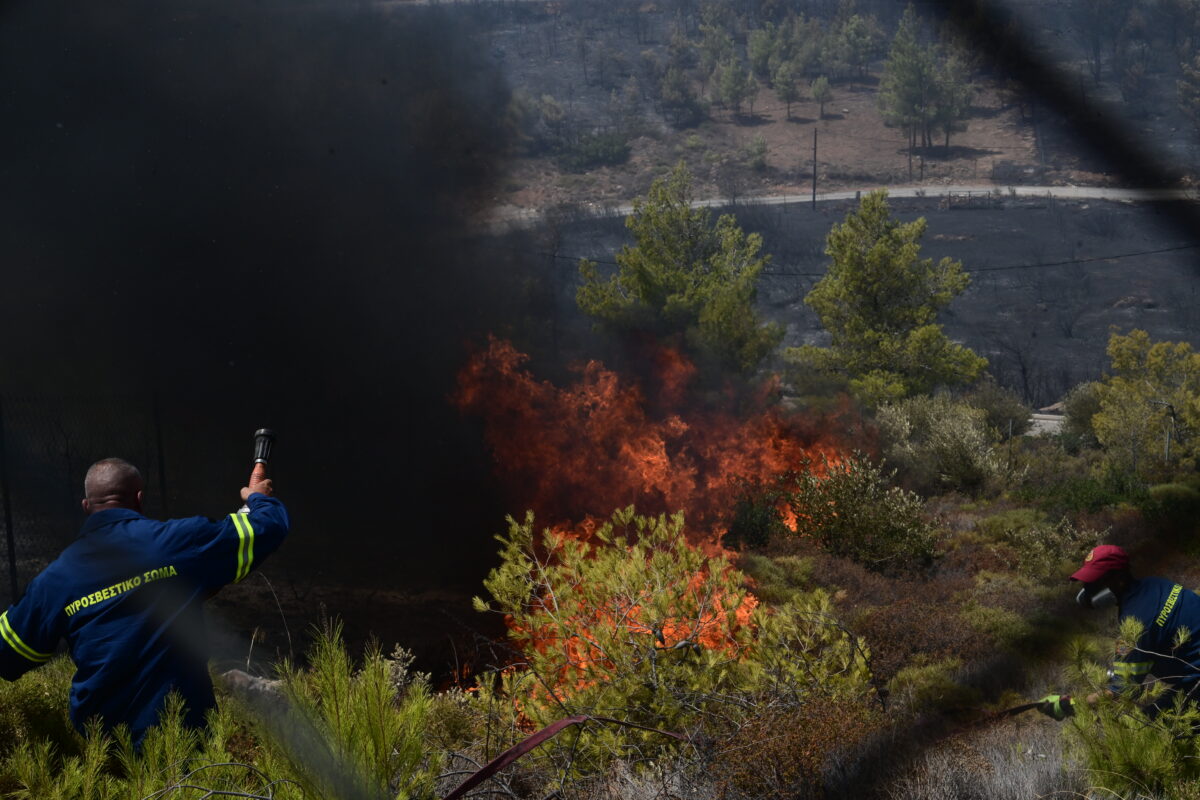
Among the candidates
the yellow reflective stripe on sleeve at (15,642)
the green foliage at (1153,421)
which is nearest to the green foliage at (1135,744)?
the yellow reflective stripe on sleeve at (15,642)

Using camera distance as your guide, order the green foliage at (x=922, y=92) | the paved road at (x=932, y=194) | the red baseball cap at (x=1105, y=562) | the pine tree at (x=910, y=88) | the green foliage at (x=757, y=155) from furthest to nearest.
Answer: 1. the green foliage at (x=757, y=155)
2. the green foliage at (x=922, y=92)
3. the pine tree at (x=910, y=88)
4. the paved road at (x=932, y=194)
5. the red baseball cap at (x=1105, y=562)

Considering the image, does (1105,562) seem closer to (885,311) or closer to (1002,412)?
(885,311)

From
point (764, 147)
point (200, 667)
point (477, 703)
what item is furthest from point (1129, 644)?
point (764, 147)

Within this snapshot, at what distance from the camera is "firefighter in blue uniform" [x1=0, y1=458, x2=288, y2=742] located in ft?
11.8

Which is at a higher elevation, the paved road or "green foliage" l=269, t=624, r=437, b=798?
"green foliage" l=269, t=624, r=437, b=798

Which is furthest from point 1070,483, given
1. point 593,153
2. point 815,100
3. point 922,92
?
point 815,100

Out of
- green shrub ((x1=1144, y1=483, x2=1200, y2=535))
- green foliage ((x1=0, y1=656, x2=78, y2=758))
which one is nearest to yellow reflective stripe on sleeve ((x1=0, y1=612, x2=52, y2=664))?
green foliage ((x1=0, y1=656, x2=78, y2=758))

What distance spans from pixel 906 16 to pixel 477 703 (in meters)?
89.2

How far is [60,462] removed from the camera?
1625 cm

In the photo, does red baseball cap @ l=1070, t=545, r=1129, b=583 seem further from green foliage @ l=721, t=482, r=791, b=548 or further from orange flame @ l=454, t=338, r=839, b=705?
green foliage @ l=721, t=482, r=791, b=548

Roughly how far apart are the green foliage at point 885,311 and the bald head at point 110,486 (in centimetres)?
2487

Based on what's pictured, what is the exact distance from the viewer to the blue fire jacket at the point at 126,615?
3.59m

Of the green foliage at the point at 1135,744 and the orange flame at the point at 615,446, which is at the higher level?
the green foliage at the point at 1135,744

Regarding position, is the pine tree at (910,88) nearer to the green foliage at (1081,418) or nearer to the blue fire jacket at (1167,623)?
the green foliage at (1081,418)
